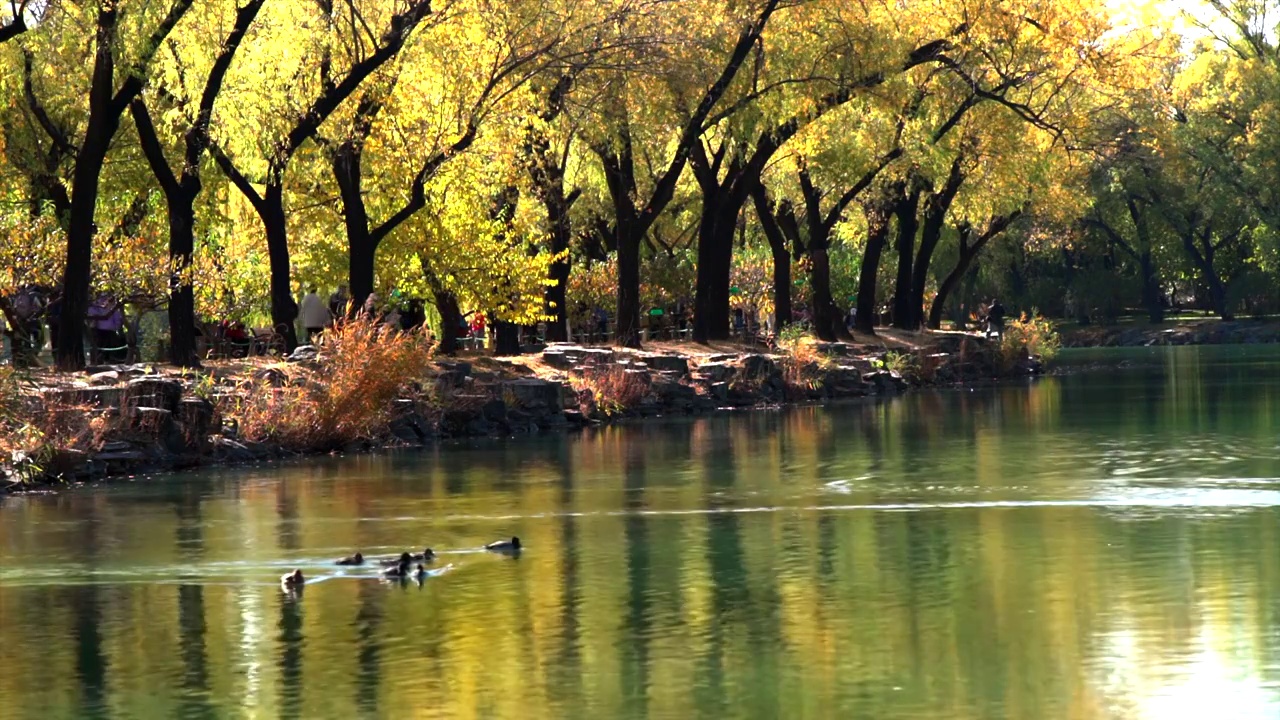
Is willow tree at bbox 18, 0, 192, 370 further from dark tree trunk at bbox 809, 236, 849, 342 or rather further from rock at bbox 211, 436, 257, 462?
dark tree trunk at bbox 809, 236, 849, 342

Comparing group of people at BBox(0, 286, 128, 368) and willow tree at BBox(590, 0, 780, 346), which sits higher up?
willow tree at BBox(590, 0, 780, 346)

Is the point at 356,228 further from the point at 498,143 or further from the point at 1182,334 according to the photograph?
the point at 1182,334

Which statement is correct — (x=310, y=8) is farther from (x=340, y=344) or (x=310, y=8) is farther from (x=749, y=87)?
(x=749, y=87)

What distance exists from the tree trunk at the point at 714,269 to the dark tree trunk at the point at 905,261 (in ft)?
32.5

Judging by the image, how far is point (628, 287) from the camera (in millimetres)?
47281

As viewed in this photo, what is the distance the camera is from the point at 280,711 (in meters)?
12.7

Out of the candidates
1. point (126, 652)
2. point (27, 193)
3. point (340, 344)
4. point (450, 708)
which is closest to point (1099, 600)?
point (450, 708)

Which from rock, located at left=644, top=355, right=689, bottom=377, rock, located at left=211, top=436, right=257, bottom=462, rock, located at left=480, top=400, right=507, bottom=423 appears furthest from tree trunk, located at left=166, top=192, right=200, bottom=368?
rock, located at left=644, top=355, right=689, bottom=377

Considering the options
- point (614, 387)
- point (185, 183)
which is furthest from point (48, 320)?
point (614, 387)

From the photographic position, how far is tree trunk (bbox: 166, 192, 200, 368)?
3506cm

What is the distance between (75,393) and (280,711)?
17788mm

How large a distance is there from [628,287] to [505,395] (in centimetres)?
832

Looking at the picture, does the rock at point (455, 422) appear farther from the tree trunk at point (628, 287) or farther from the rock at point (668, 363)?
the tree trunk at point (628, 287)

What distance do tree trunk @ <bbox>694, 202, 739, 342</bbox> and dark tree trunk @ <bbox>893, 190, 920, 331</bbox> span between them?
9908 mm
